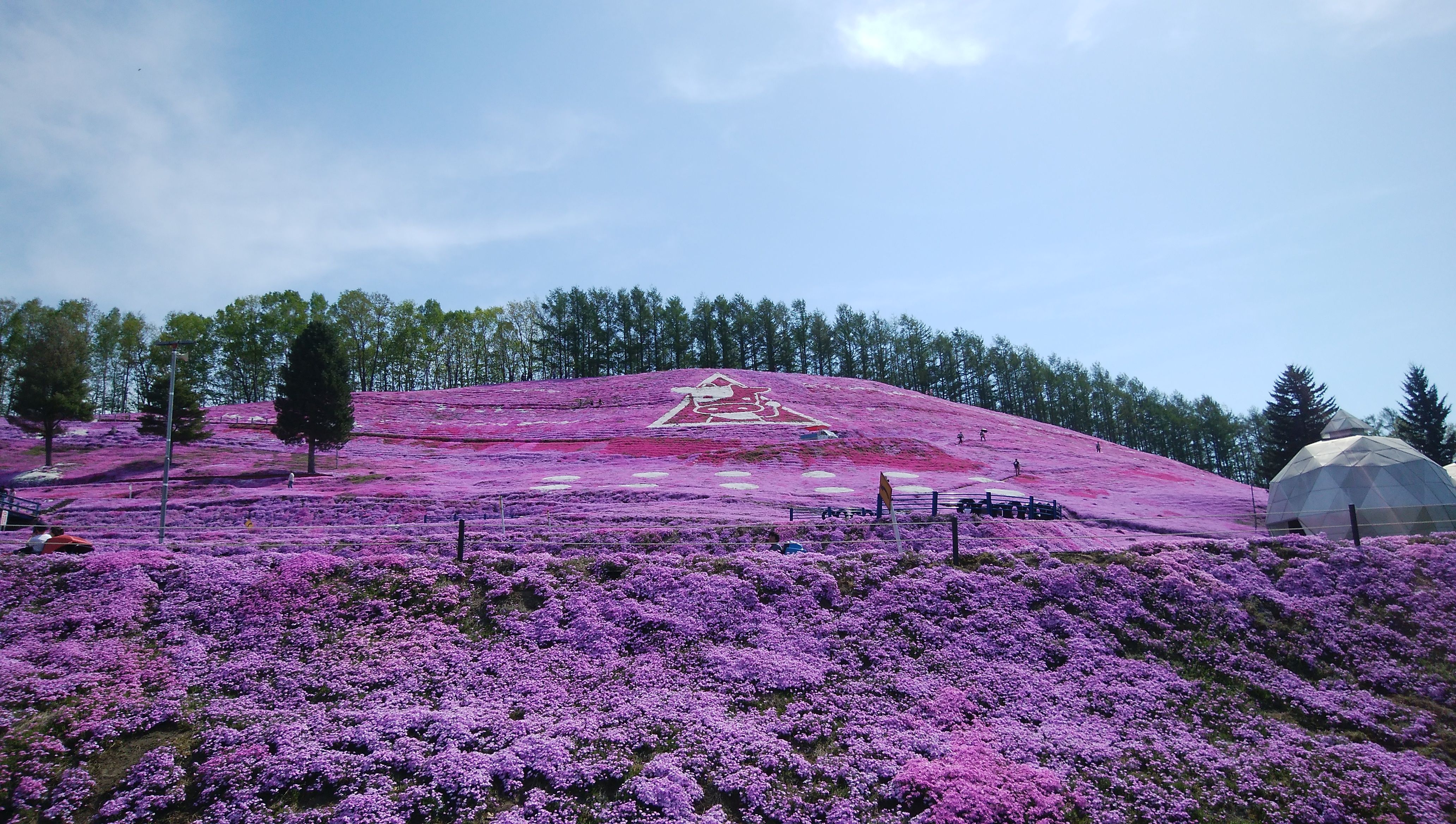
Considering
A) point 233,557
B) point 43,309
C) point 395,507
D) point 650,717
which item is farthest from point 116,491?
point 43,309

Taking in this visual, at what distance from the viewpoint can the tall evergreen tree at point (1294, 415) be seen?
149 feet

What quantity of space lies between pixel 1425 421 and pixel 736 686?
205ft

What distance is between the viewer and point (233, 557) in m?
13.9

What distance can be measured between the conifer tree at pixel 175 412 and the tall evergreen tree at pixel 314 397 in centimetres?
387

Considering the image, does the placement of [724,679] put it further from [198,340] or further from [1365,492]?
[198,340]

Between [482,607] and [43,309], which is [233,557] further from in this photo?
[43,309]

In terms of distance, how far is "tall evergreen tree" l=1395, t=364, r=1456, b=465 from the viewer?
47.7 meters

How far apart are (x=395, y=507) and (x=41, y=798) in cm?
1921

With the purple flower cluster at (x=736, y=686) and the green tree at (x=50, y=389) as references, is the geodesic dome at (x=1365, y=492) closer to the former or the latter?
the purple flower cluster at (x=736, y=686)

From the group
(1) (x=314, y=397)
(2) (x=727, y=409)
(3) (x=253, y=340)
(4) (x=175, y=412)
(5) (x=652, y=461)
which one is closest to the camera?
(4) (x=175, y=412)

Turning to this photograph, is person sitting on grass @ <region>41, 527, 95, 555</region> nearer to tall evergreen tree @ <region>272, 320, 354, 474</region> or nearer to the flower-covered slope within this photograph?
the flower-covered slope

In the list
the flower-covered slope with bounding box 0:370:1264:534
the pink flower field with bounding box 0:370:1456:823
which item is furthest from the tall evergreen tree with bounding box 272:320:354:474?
the pink flower field with bounding box 0:370:1456:823

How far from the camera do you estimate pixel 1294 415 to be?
46562mm

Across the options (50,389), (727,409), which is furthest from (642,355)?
(50,389)
